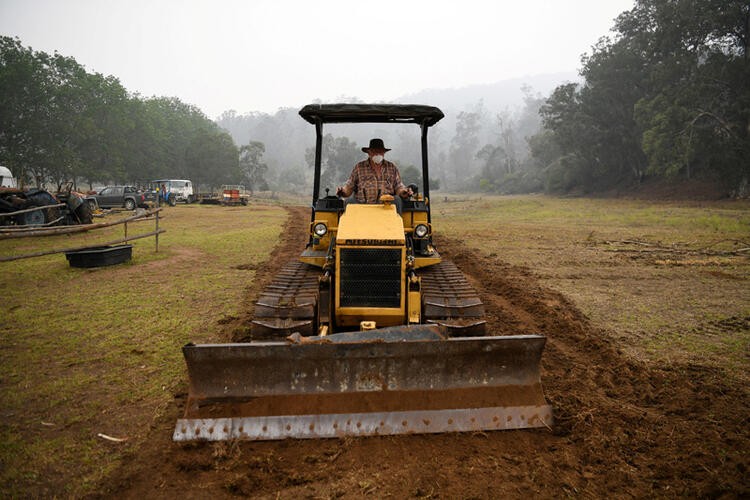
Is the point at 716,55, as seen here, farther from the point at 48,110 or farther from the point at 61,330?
the point at 48,110

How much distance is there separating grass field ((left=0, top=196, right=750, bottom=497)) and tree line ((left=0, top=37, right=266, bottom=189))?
26.0 meters

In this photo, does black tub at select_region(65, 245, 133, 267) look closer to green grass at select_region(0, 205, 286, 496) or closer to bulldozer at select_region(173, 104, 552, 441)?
green grass at select_region(0, 205, 286, 496)

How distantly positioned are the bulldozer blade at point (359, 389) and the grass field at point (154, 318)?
0.80 meters

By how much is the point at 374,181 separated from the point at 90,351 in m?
4.24

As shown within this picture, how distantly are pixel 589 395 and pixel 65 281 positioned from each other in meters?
9.88

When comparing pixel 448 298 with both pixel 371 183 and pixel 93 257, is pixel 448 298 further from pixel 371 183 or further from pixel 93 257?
pixel 93 257

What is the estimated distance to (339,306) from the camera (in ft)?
15.8

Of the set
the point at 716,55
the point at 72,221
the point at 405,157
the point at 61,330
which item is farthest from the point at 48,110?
the point at 405,157

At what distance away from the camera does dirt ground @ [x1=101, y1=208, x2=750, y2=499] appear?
3.15 meters

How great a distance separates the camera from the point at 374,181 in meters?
6.38

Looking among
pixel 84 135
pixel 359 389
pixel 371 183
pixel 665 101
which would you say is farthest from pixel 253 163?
pixel 359 389

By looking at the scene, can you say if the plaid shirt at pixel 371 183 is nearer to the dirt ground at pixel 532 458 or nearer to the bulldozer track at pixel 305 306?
the bulldozer track at pixel 305 306

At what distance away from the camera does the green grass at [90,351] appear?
3.51 metres

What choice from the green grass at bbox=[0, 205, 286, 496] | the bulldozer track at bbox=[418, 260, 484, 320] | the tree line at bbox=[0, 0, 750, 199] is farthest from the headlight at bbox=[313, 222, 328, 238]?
Result: the tree line at bbox=[0, 0, 750, 199]
